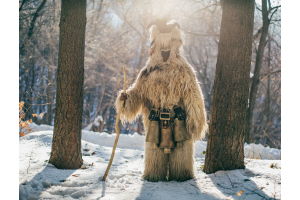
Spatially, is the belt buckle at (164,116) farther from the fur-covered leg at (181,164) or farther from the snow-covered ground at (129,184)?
the snow-covered ground at (129,184)

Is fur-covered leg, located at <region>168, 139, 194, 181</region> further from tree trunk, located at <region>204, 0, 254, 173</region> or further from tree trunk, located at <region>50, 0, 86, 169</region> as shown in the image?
tree trunk, located at <region>50, 0, 86, 169</region>


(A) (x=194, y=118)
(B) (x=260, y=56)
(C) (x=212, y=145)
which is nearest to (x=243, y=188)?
(C) (x=212, y=145)

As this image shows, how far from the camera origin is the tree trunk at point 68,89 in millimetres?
3451

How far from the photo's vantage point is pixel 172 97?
10.5 feet

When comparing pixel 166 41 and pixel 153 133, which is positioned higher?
pixel 166 41

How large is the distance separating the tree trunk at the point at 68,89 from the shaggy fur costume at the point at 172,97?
0.80m

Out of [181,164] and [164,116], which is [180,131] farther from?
[181,164]

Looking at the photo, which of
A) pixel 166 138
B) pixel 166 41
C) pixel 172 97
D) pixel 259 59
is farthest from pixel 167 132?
pixel 259 59

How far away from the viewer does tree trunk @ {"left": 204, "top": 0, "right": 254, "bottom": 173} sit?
3156 millimetres

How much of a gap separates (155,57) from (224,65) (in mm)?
1060

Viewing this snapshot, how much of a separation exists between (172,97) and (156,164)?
41.7 inches

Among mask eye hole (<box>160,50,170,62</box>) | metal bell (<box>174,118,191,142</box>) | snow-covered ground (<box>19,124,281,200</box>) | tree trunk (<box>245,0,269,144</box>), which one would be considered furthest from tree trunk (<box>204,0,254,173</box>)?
tree trunk (<box>245,0,269,144</box>)

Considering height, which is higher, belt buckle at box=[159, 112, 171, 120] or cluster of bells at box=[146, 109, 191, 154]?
belt buckle at box=[159, 112, 171, 120]

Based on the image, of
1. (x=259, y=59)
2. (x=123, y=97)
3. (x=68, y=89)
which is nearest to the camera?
(x=123, y=97)
